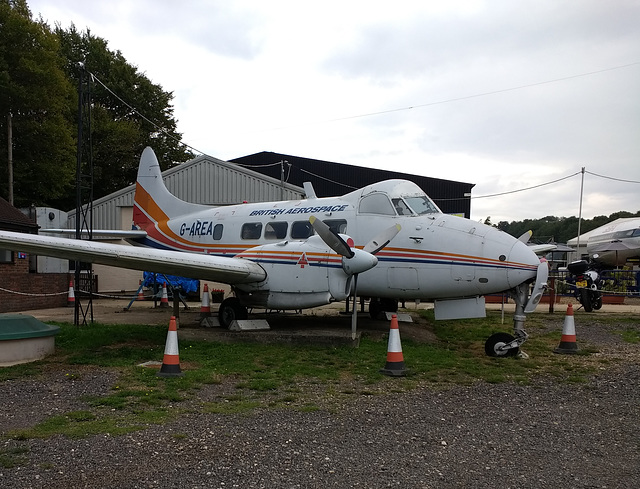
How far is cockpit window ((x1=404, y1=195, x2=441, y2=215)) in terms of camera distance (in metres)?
11.0

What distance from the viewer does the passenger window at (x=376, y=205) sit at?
11.2 m

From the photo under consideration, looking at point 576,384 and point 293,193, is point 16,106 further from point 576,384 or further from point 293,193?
point 576,384

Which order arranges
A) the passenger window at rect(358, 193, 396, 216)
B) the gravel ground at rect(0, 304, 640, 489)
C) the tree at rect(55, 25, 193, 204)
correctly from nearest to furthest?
the gravel ground at rect(0, 304, 640, 489) → the passenger window at rect(358, 193, 396, 216) → the tree at rect(55, 25, 193, 204)

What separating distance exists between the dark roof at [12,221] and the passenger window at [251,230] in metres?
8.26

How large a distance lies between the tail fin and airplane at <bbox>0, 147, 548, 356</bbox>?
419 cm

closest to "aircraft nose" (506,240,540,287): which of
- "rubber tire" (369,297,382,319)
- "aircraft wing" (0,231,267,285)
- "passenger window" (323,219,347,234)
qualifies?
"passenger window" (323,219,347,234)

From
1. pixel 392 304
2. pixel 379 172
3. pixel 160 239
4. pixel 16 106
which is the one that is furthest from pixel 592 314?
pixel 16 106

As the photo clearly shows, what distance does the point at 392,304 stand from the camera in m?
14.4

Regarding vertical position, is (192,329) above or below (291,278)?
below

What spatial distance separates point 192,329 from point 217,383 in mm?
4776

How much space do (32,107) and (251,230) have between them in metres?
18.9

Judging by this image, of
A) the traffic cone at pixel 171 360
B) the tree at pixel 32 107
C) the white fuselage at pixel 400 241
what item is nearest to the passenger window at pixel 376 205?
the white fuselage at pixel 400 241

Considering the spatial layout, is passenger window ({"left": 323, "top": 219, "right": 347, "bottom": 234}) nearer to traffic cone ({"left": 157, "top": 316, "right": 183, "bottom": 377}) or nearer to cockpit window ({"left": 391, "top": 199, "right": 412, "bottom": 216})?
cockpit window ({"left": 391, "top": 199, "right": 412, "bottom": 216})

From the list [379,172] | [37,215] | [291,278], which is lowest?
[291,278]
